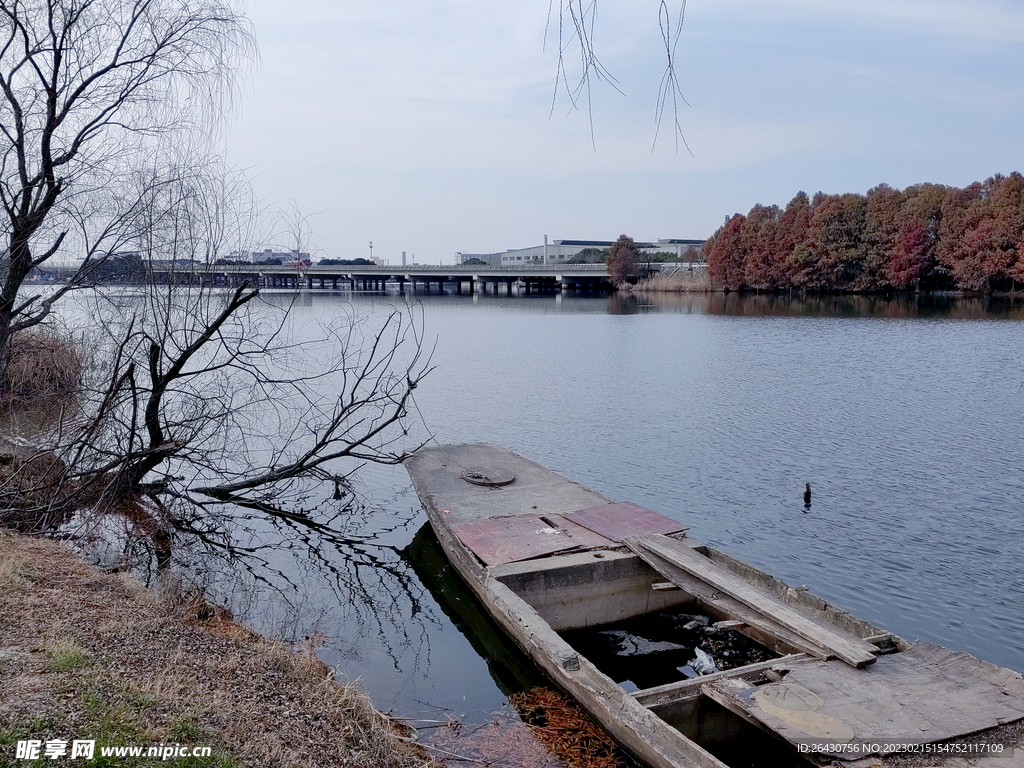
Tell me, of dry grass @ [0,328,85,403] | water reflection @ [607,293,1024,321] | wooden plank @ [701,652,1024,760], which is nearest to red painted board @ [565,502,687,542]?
wooden plank @ [701,652,1024,760]

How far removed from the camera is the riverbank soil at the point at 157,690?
4559 millimetres

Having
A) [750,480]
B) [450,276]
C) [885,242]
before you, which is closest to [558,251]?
[450,276]

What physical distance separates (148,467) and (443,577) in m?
4.97

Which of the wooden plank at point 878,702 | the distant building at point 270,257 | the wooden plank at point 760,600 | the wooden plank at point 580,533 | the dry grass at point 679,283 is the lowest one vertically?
the wooden plank at point 878,702

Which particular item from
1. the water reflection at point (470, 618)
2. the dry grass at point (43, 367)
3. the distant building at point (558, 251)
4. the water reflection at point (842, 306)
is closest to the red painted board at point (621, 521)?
the water reflection at point (470, 618)

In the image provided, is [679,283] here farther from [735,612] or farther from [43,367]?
[735,612]

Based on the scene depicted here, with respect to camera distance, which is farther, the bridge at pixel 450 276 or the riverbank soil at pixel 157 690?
the bridge at pixel 450 276

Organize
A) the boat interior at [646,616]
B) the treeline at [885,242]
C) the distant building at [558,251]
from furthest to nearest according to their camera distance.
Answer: the distant building at [558,251], the treeline at [885,242], the boat interior at [646,616]

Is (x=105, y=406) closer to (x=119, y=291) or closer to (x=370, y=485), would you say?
(x=119, y=291)

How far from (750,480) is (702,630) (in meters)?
6.81

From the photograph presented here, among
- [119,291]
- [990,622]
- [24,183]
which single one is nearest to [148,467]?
[119,291]

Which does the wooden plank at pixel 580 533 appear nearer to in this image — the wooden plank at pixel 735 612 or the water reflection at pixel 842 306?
the wooden plank at pixel 735 612

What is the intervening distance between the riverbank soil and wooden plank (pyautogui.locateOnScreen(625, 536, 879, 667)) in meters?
3.65

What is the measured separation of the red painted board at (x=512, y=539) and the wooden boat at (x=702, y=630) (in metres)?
0.03
